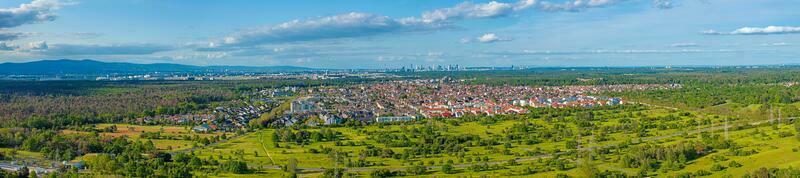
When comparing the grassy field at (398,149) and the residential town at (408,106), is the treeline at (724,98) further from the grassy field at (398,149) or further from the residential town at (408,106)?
the grassy field at (398,149)

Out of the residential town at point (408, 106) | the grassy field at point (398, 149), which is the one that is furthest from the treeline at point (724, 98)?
the grassy field at point (398, 149)

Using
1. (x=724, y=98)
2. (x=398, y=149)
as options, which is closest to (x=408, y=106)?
(x=724, y=98)

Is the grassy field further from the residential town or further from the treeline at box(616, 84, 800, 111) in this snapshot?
the treeline at box(616, 84, 800, 111)

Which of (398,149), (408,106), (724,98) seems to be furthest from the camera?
(408,106)

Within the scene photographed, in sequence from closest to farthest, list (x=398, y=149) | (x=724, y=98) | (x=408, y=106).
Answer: (x=398, y=149) → (x=724, y=98) → (x=408, y=106)

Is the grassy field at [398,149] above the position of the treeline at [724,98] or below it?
below

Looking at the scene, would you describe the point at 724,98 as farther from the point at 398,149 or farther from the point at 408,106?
the point at 398,149

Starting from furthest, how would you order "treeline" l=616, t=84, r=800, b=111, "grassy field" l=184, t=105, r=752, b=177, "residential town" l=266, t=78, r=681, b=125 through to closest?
"treeline" l=616, t=84, r=800, b=111 → "residential town" l=266, t=78, r=681, b=125 → "grassy field" l=184, t=105, r=752, b=177

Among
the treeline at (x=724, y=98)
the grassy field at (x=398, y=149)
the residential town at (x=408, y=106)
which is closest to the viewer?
the grassy field at (x=398, y=149)

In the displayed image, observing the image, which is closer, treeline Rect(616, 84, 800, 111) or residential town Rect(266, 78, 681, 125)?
residential town Rect(266, 78, 681, 125)

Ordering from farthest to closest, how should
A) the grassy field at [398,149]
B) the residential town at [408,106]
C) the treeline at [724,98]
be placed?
the treeline at [724,98]
the residential town at [408,106]
the grassy field at [398,149]

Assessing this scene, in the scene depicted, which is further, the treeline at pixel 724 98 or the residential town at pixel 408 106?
the treeline at pixel 724 98

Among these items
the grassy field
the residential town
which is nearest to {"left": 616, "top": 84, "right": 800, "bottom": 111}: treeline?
the residential town
